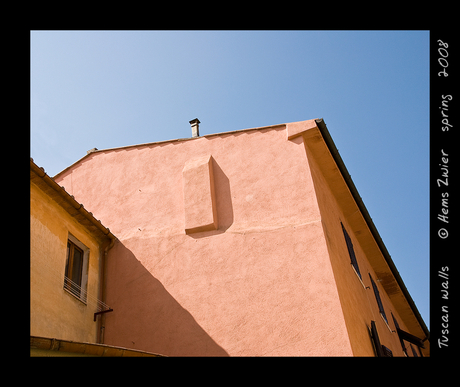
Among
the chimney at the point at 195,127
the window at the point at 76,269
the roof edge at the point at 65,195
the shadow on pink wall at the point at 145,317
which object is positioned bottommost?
the shadow on pink wall at the point at 145,317

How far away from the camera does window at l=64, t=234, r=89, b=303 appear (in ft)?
30.8

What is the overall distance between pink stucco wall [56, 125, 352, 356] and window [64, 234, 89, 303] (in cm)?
66

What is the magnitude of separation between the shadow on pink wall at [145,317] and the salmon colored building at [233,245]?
21 mm

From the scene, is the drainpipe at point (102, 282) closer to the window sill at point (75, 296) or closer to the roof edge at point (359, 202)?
the window sill at point (75, 296)

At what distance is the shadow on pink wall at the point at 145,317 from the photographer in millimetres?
9250

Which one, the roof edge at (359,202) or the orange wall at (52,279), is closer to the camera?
the orange wall at (52,279)

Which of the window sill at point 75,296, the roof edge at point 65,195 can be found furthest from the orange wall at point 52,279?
the roof edge at point 65,195

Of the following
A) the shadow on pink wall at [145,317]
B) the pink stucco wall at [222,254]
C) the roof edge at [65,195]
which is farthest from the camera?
the shadow on pink wall at [145,317]

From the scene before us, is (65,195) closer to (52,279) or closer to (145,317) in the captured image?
(52,279)

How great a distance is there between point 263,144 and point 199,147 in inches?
62.3

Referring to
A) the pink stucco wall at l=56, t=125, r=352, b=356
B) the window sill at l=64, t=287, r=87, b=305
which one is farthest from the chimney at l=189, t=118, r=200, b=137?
the window sill at l=64, t=287, r=87, b=305

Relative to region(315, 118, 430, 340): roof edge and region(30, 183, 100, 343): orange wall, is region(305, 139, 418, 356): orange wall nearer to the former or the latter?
region(315, 118, 430, 340): roof edge

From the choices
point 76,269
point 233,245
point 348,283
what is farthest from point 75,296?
point 348,283
